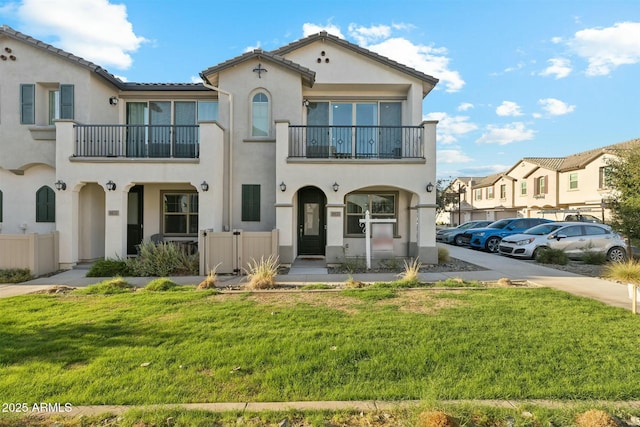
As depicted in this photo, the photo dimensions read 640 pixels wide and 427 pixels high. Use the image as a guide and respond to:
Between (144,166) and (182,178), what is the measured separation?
1334 millimetres

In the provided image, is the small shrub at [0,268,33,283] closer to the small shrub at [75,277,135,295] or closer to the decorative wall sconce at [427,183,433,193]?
the small shrub at [75,277,135,295]

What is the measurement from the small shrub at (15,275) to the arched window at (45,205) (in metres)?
2.80

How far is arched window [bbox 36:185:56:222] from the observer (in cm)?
1182

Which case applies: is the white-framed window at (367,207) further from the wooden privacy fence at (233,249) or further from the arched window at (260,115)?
the arched window at (260,115)

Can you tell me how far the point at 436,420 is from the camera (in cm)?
294

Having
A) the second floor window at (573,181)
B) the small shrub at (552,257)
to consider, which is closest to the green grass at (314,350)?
the small shrub at (552,257)

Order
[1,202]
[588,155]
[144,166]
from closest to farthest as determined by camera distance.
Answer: [144,166]
[1,202]
[588,155]

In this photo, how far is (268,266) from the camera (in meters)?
9.04

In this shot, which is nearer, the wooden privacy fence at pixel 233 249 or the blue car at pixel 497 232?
the wooden privacy fence at pixel 233 249

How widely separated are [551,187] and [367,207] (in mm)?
27955

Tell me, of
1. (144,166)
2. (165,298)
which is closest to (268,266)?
(165,298)

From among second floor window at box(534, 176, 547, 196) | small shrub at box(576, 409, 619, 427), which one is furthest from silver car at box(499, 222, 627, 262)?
second floor window at box(534, 176, 547, 196)

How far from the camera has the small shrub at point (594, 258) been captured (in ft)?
41.5

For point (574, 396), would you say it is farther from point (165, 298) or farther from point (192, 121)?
point (192, 121)
